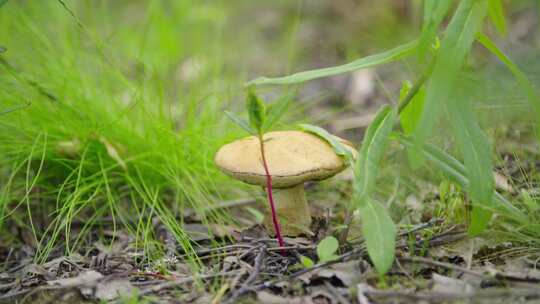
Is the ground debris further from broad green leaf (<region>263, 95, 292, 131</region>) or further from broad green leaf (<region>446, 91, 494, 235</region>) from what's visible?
broad green leaf (<region>263, 95, 292, 131</region>)

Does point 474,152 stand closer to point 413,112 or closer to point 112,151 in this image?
point 413,112

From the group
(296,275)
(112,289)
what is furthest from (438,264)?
(112,289)

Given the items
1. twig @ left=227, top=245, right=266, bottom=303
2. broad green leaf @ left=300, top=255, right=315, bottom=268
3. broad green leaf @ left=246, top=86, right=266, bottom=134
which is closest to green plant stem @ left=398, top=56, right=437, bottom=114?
broad green leaf @ left=246, top=86, right=266, bottom=134

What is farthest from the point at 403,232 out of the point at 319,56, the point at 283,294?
the point at 319,56

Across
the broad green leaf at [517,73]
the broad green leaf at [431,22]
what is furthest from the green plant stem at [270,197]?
the broad green leaf at [517,73]

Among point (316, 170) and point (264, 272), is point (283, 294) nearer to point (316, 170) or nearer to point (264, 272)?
point (264, 272)

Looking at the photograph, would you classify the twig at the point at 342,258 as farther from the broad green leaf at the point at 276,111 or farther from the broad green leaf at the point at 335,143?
the broad green leaf at the point at 276,111
